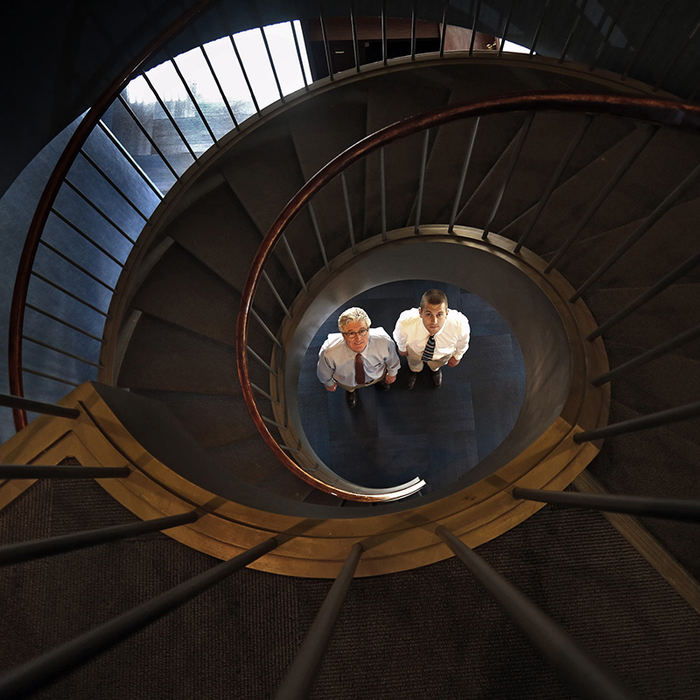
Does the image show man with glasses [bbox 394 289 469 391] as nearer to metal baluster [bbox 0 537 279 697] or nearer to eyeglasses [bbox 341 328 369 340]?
eyeglasses [bbox 341 328 369 340]

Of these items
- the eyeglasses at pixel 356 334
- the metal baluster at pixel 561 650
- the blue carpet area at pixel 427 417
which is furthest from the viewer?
the blue carpet area at pixel 427 417

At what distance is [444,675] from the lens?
1229mm

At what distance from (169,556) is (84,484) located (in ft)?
1.17

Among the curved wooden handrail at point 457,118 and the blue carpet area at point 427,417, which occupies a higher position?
the curved wooden handrail at point 457,118

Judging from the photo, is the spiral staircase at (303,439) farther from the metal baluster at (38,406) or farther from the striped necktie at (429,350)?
the striped necktie at (429,350)

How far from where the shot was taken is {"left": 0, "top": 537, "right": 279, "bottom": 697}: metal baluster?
63cm

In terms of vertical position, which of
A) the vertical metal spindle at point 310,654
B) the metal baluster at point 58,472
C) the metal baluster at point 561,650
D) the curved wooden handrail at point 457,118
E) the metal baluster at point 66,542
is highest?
the curved wooden handrail at point 457,118

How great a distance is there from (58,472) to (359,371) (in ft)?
11.7

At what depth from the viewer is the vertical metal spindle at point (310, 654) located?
651 millimetres

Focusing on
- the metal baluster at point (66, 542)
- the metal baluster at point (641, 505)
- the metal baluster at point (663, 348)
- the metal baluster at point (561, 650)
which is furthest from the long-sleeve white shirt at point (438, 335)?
the metal baluster at point (561, 650)

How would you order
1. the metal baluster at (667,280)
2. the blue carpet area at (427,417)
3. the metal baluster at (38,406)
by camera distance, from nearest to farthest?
the metal baluster at (38,406), the metal baluster at (667,280), the blue carpet area at (427,417)

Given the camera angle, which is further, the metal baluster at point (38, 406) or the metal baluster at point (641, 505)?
the metal baluster at point (38, 406)

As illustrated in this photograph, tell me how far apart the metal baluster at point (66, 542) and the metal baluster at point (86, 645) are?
0.75 ft

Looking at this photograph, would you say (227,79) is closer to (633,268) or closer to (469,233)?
(469,233)
